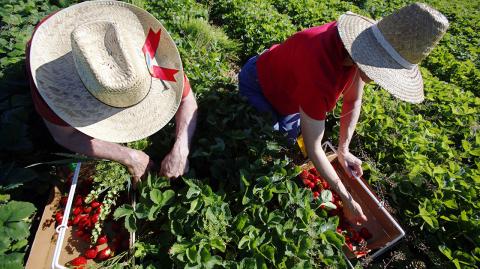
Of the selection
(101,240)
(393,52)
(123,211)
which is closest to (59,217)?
(101,240)

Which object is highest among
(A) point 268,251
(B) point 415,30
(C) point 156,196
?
(B) point 415,30

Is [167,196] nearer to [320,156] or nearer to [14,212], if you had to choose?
[14,212]

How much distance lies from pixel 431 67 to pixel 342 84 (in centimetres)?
416

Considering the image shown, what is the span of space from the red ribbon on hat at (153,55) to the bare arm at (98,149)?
0.56 metres

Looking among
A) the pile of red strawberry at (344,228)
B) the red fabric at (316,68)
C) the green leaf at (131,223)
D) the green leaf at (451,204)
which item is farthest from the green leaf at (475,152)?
the green leaf at (131,223)

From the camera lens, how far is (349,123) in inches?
107

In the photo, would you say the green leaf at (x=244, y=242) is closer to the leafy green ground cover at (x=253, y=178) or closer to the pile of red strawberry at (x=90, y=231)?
the leafy green ground cover at (x=253, y=178)

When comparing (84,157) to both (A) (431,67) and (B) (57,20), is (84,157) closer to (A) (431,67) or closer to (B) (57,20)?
(B) (57,20)

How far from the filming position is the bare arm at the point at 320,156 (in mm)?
2152

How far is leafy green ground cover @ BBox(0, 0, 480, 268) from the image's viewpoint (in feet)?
6.49

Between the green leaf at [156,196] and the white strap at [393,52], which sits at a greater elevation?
the white strap at [393,52]

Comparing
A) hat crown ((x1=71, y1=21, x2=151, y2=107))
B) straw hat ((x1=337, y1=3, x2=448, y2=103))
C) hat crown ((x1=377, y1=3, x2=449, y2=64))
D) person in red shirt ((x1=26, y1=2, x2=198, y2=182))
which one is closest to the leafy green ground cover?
person in red shirt ((x1=26, y1=2, x2=198, y2=182))

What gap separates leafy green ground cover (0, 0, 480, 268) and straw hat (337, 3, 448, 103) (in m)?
0.83

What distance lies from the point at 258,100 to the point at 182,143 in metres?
0.89
